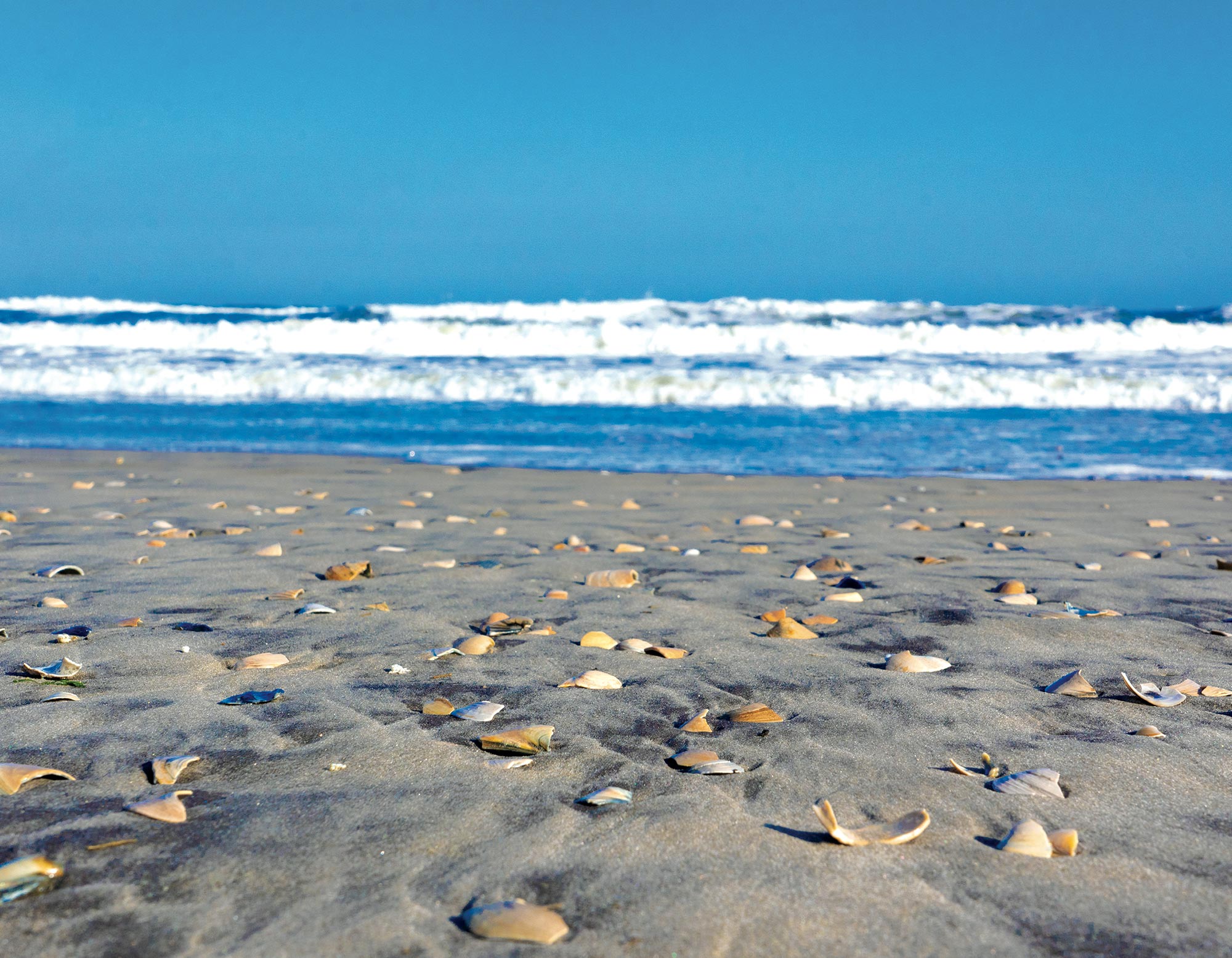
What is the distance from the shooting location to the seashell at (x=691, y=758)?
5.43 ft

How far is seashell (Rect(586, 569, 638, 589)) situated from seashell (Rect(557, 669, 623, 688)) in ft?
3.41

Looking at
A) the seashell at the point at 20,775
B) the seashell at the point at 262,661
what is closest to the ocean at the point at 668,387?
the seashell at the point at 262,661

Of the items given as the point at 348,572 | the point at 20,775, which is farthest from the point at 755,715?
the point at 348,572

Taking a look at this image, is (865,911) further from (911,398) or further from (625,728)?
(911,398)

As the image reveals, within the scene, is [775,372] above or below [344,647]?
above

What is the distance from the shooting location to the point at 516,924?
1141 millimetres

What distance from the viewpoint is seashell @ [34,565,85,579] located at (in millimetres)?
3131

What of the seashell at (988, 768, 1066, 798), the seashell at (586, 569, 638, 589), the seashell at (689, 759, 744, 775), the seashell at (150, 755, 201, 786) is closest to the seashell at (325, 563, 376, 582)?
the seashell at (586, 569, 638, 589)

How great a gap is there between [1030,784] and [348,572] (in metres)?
2.28

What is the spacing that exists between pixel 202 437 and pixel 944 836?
329 inches

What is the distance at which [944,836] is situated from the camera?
1.40m

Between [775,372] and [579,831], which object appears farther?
[775,372]

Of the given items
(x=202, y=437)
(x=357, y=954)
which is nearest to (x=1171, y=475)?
(x=357, y=954)

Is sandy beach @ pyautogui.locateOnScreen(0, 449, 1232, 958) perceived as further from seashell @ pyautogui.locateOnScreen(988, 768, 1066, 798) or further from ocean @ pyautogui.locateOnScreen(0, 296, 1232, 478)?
ocean @ pyautogui.locateOnScreen(0, 296, 1232, 478)
